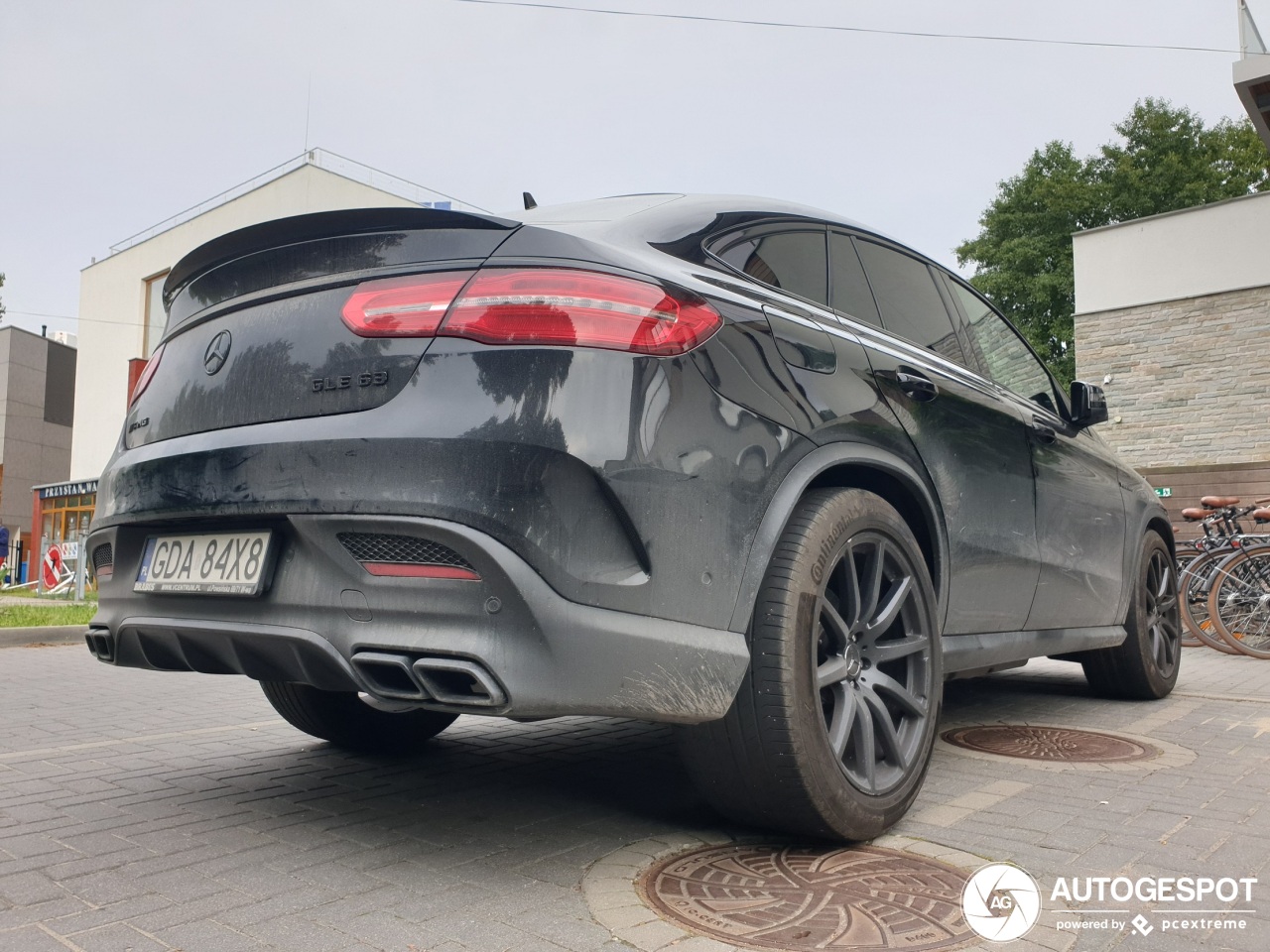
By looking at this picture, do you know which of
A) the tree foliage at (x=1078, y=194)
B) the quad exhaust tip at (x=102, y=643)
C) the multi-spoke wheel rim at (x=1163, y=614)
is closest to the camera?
the quad exhaust tip at (x=102, y=643)

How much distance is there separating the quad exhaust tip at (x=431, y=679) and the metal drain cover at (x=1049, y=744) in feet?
8.19

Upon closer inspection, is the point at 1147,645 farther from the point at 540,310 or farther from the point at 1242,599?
the point at 540,310

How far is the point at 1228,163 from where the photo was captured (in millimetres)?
32906

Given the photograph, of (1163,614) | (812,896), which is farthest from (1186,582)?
(812,896)

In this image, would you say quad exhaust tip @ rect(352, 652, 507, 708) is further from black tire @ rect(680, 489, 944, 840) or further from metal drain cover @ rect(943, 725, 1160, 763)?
metal drain cover @ rect(943, 725, 1160, 763)

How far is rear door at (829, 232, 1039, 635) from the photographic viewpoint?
312 centimetres

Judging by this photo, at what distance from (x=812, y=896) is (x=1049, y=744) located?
2201mm

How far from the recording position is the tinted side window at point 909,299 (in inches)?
135

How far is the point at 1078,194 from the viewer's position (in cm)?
3381

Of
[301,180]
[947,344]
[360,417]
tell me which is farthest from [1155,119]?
[360,417]

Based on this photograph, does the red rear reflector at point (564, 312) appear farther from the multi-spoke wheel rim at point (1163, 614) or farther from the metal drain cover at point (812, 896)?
the multi-spoke wheel rim at point (1163, 614)

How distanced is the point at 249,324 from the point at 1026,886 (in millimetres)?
2211

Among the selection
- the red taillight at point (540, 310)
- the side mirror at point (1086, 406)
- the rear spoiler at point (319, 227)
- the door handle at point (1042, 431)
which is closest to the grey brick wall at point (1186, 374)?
the side mirror at point (1086, 406)

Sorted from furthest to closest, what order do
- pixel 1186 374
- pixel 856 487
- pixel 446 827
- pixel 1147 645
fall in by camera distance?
pixel 1186 374 < pixel 1147 645 < pixel 856 487 < pixel 446 827
